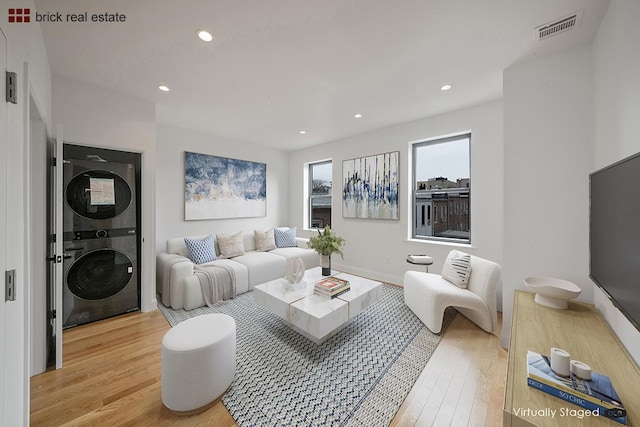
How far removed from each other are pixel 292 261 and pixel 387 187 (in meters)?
2.16

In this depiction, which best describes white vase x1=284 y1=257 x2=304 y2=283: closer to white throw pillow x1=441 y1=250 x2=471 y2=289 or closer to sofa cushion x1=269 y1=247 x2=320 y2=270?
sofa cushion x1=269 y1=247 x2=320 y2=270

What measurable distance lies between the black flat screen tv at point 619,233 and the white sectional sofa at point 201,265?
343 cm

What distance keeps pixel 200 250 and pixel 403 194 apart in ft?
10.8

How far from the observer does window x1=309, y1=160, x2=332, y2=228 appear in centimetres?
497

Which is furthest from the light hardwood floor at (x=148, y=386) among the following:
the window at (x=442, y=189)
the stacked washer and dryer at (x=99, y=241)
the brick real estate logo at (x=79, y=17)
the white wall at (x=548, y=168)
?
the brick real estate logo at (x=79, y=17)

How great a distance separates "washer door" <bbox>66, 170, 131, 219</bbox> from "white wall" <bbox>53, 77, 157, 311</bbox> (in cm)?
21

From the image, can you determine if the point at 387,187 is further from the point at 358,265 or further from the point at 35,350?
the point at 35,350

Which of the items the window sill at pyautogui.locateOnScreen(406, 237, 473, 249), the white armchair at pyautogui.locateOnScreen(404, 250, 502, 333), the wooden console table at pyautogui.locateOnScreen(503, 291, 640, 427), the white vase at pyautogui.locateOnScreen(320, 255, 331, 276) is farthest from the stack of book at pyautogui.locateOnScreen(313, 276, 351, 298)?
the window sill at pyautogui.locateOnScreen(406, 237, 473, 249)

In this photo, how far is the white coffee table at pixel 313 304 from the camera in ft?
6.30

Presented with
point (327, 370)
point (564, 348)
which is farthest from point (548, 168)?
point (327, 370)

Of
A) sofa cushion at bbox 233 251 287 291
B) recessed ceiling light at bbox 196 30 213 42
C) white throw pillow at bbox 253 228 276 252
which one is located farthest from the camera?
white throw pillow at bbox 253 228 276 252

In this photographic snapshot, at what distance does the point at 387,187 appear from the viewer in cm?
388

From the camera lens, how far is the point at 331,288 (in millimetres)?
2297

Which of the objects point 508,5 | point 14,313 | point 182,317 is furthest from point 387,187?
point 14,313
